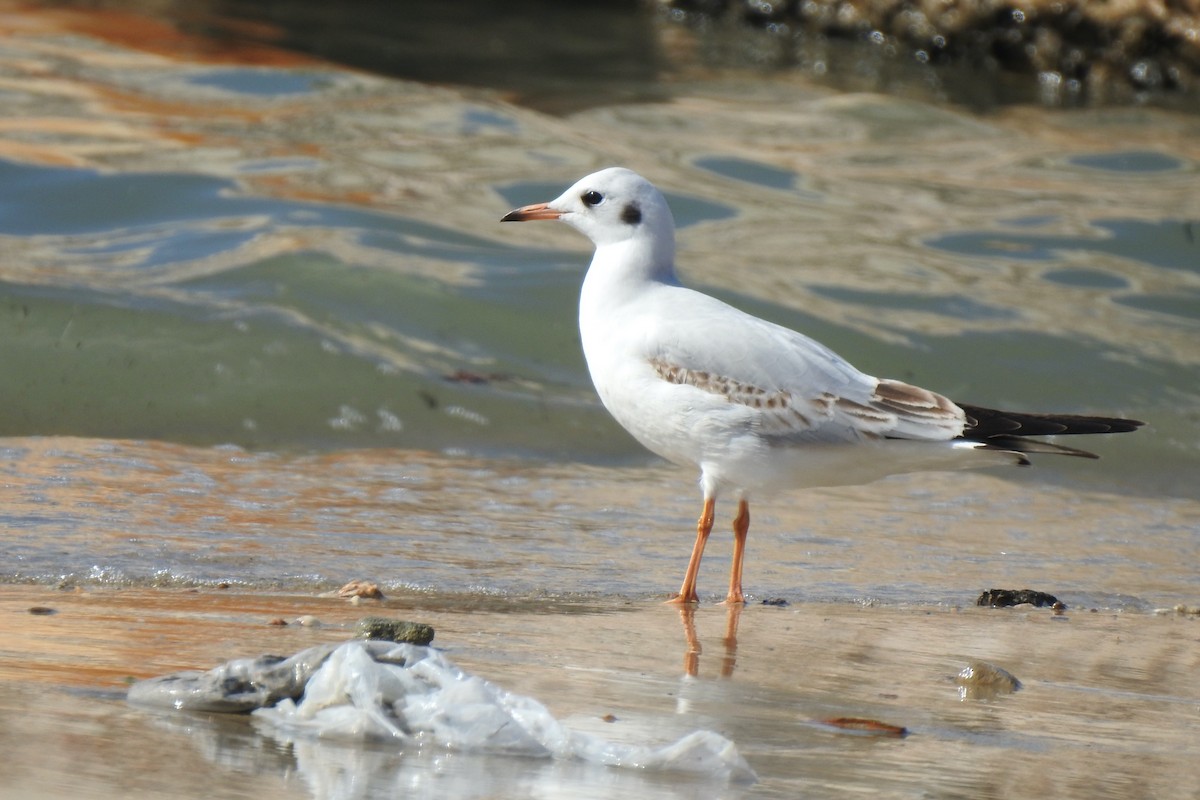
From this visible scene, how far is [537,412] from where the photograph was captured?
6.74 m

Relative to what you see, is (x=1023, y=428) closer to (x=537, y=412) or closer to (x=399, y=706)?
(x=399, y=706)

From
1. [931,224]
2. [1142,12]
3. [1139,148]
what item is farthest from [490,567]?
[1142,12]

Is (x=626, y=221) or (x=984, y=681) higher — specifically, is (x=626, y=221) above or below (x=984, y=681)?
above

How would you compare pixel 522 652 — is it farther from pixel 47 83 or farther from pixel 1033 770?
pixel 47 83

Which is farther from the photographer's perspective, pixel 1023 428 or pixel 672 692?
pixel 1023 428

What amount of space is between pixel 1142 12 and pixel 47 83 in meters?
6.93

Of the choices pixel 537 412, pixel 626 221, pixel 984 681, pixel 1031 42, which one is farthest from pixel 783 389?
pixel 1031 42

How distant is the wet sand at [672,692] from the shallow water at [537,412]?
1cm

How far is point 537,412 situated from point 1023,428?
2777mm

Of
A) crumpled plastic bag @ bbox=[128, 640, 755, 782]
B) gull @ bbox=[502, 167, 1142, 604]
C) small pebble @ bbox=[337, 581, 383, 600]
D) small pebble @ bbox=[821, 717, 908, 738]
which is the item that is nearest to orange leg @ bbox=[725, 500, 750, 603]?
gull @ bbox=[502, 167, 1142, 604]

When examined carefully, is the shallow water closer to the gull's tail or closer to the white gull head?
the gull's tail

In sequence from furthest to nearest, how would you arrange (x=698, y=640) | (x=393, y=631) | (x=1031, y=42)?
(x=1031, y=42) < (x=698, y=640) < (x=393, y=631)

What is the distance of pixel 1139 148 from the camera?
10.5m

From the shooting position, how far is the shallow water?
3.02 meters
